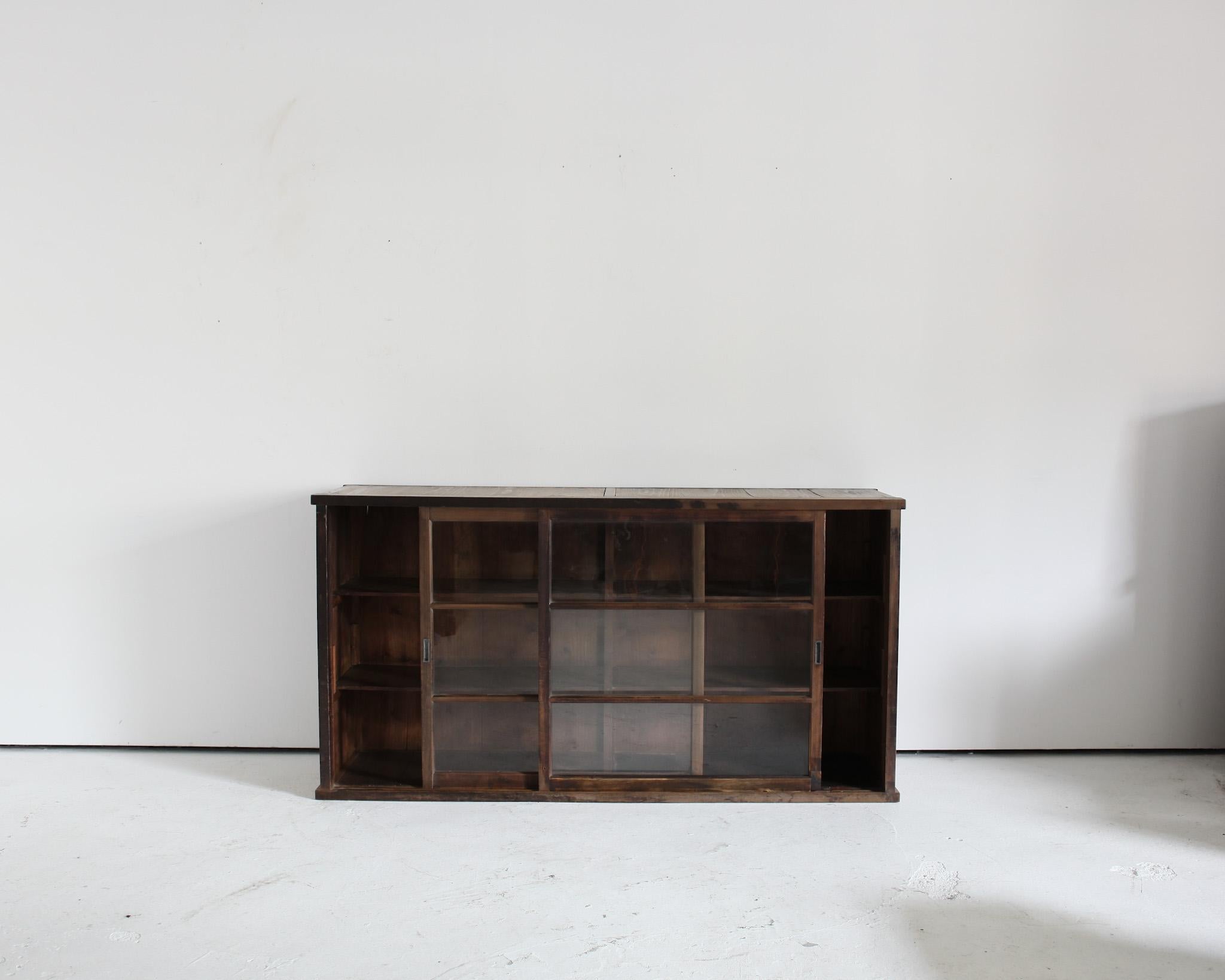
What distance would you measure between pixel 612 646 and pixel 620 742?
1.03 ft

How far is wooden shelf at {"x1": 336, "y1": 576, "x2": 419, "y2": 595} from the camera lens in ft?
9.20

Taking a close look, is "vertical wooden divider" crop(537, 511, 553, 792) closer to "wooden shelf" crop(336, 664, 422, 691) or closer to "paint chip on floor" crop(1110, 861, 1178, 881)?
"wooden shelf" crop(336, 664, 422, 691)

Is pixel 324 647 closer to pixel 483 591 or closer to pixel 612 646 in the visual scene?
pixel 483 591

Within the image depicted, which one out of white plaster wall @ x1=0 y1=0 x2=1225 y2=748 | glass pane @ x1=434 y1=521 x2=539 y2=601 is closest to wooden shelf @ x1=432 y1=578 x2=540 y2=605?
glass pane @ x1=434 y1=521 x2=539 y2=601

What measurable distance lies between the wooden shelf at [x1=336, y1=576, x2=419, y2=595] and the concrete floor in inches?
26.3

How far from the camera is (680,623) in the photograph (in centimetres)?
278

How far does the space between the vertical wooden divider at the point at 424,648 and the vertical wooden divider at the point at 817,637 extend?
1.21m

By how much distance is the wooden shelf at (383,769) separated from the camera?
283 cm

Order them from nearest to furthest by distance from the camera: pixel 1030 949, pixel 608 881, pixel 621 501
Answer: pixel 1030 949, pixel 608 881, pixel 621 501

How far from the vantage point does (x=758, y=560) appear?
277cm

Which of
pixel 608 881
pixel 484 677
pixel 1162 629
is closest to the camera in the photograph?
pixel 608 881

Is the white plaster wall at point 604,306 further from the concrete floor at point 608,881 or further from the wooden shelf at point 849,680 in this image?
the concrete floor at point 608,881

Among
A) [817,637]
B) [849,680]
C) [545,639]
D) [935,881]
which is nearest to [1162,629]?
[849,680]

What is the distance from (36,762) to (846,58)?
381 cm
